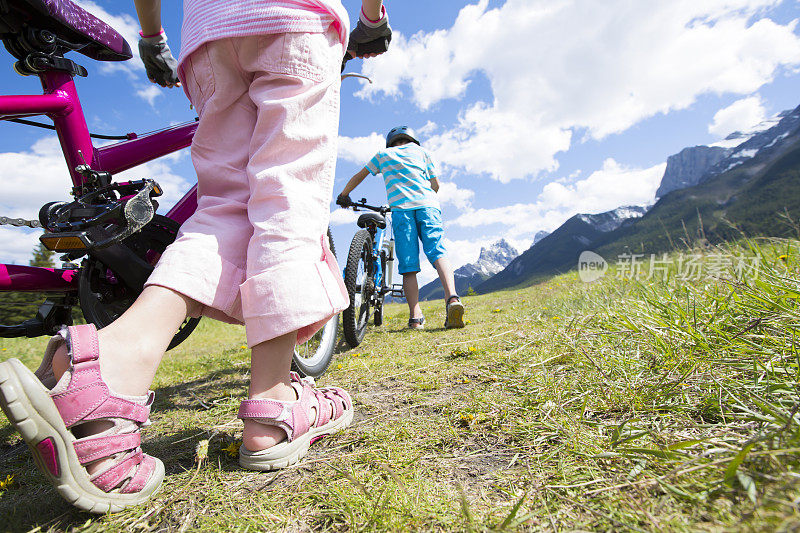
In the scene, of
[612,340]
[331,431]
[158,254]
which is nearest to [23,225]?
[158,254]

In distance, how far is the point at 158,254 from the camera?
1782mm

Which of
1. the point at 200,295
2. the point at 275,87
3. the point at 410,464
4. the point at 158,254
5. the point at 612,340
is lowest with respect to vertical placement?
Result: the point at 410,464

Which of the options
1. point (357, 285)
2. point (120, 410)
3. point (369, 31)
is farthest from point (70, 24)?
point (357, 285)

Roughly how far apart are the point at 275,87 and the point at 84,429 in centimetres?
104

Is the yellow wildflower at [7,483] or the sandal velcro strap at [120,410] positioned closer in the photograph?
the sandal velcro strap at [120,410]

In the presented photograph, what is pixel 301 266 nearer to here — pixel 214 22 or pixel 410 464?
pixel 410 464

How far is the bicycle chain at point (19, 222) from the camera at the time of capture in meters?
1.69

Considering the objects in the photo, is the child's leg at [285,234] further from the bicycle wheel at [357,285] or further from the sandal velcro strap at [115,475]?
the bicycle wheel at [357,285]

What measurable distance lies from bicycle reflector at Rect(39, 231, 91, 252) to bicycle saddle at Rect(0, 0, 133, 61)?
3.21ft

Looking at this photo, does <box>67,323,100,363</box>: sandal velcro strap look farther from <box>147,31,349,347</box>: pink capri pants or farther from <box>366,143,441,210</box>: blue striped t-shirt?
<box>366,143,441,210</box>: blue striped t-shirt

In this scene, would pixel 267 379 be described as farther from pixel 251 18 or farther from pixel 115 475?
pixel 251 18

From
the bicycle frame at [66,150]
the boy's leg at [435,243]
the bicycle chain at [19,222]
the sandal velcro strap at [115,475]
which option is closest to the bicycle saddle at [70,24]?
the bicycle frame at [66,150]

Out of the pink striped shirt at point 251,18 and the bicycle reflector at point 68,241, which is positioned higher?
the pink striped shirt at point 251,18

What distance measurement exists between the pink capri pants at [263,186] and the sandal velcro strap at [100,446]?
34cm
